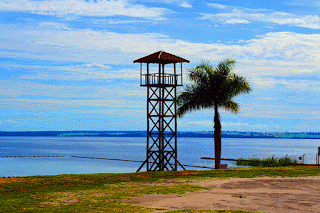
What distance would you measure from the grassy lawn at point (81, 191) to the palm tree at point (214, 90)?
11.0 metres

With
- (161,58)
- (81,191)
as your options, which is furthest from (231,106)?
(81,191)

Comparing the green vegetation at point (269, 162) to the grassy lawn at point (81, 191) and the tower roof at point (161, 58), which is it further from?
the grassy lawn at point (81, 191)

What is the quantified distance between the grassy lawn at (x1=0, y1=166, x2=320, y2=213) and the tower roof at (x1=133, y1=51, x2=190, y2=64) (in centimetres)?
1007

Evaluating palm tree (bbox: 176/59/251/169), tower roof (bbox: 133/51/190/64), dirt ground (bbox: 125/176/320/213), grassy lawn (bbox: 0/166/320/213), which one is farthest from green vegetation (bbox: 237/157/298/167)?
dirt ground (bbox: 125/176/320/213)

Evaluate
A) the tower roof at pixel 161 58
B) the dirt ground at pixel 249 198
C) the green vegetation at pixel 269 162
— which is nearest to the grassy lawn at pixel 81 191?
the dirt ground at pixel 249 198

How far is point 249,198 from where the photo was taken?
16.7 m

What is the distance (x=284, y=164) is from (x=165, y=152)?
11.8 metres

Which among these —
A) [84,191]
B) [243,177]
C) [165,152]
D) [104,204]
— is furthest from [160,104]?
[104,204]

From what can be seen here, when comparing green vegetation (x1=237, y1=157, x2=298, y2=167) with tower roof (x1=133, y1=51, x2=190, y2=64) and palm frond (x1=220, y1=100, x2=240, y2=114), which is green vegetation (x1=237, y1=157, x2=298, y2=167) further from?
tower roof (x1=133, y1=51, x2=190, y2=64)

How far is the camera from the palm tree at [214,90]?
37.2 meters

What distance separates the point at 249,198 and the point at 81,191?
7.13 metres

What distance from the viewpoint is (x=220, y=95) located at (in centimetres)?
3722

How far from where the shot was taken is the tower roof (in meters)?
33.8

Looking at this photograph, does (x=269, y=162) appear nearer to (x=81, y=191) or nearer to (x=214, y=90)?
(x=214, y=90)
